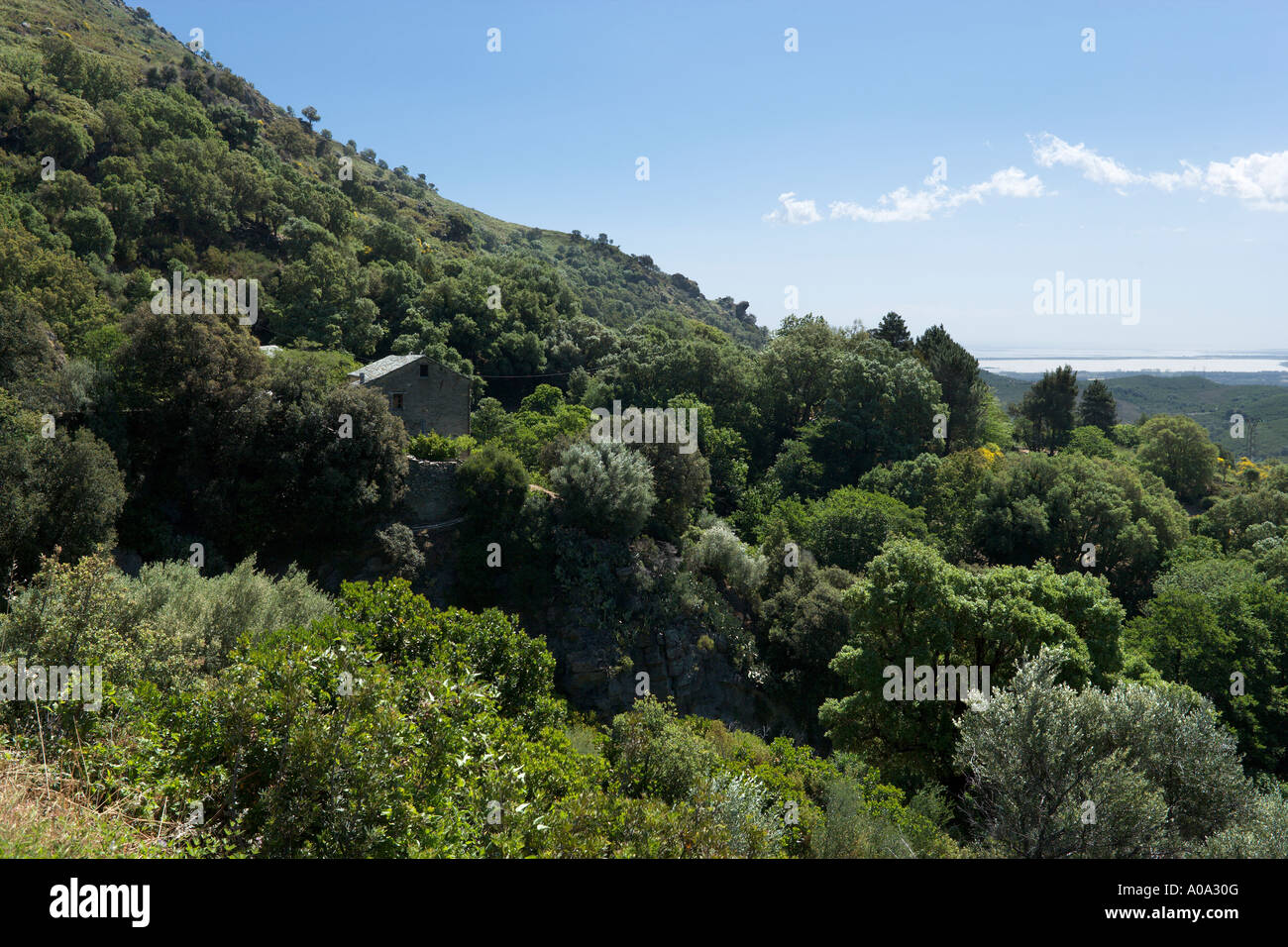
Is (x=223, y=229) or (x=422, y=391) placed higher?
(x=223, y=229)

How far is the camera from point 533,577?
25.1 metres

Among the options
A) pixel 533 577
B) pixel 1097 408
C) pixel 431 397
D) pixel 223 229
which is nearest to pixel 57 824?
pixel 533 577

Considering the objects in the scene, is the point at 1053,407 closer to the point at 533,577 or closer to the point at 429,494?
the point at 533,577

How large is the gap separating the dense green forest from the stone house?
2636 millimetres

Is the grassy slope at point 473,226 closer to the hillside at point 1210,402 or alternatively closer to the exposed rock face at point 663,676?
the exposed rock face at point 663,676

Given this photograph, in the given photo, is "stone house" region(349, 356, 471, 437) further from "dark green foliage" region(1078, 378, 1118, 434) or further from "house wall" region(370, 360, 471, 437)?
"dark green foliage" region(1078, 378, 1118, 434)

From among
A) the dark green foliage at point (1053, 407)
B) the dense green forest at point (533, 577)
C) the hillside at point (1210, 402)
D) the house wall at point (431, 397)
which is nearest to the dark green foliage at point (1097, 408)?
the dark green foliage at point (1053, 407)

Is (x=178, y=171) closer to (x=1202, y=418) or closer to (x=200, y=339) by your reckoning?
(x=200, y=339)

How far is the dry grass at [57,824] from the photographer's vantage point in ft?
16.3

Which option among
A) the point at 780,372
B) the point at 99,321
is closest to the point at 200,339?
the point at 99,321

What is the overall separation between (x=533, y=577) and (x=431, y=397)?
36.9ft

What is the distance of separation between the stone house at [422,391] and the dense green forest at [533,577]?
2636mm

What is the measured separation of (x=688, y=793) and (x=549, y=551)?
15480 mm

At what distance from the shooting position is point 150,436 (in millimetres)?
21781
